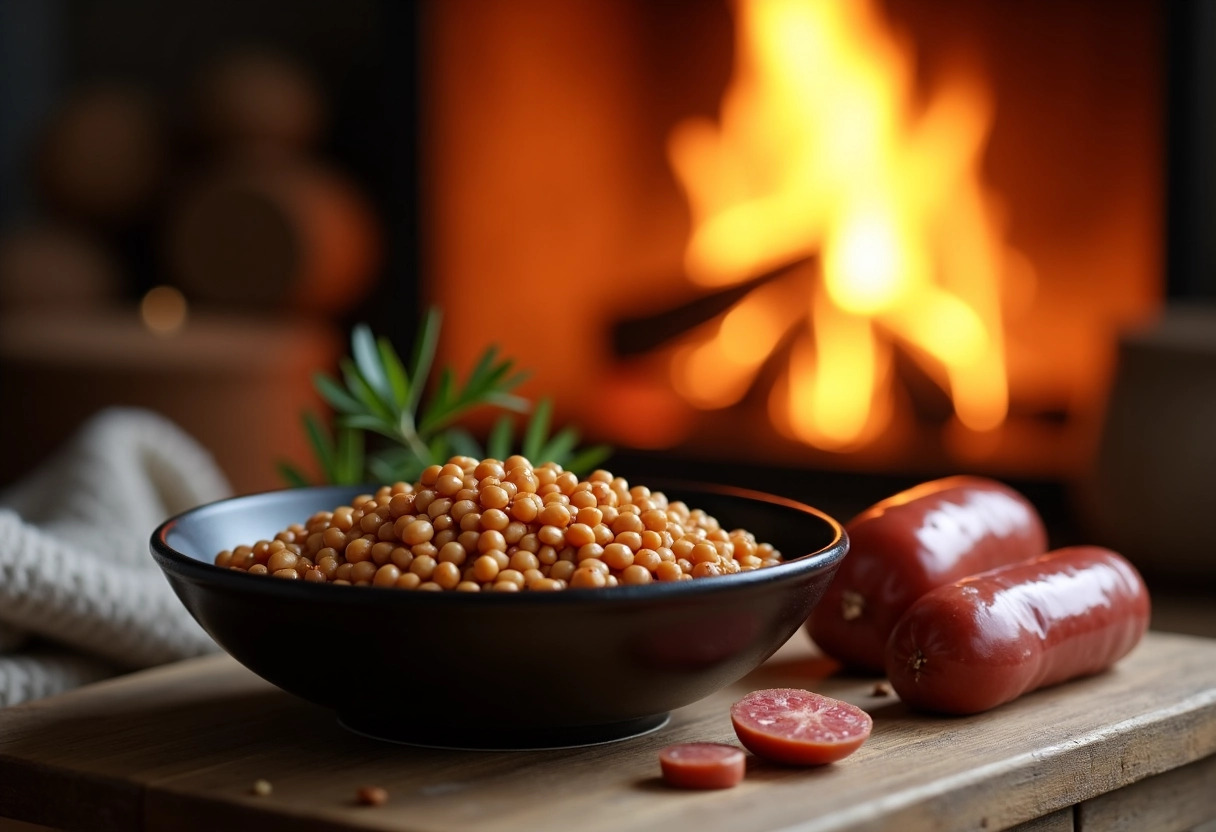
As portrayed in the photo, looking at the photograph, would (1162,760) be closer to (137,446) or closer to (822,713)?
(822,713)

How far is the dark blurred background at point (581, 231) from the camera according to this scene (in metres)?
2.22

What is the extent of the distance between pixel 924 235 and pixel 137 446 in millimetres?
1425

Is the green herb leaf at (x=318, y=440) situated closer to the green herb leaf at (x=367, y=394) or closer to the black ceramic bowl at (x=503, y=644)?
the green herb leaf at (x=367, y=394)

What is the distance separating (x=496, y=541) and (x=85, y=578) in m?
0.40

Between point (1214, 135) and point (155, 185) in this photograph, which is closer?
point (1214, 135)

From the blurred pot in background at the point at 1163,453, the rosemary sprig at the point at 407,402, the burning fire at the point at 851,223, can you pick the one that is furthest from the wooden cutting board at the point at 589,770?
the burning fire at the point at 851,223

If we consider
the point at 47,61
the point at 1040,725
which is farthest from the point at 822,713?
the point at 47,61

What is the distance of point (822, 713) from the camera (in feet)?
3.12

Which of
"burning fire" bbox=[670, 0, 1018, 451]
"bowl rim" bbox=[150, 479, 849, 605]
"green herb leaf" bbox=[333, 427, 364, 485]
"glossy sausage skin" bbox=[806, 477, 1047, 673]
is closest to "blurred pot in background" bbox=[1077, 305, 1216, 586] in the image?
"burning fire" bbox=[670, 0, 1018, 451]

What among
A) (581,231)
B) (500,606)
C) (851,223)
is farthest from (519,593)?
(581,231)

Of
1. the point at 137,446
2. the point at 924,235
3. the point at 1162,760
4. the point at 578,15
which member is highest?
the point at 578,15

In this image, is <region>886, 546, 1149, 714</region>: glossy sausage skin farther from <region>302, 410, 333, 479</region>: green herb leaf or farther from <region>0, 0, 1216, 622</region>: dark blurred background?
<region>0, 0, 1216, 622</region>: dark blurred background

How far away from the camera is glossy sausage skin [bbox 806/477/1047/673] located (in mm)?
1135

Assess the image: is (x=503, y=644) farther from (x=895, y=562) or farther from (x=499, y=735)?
(x=895, y=562)
